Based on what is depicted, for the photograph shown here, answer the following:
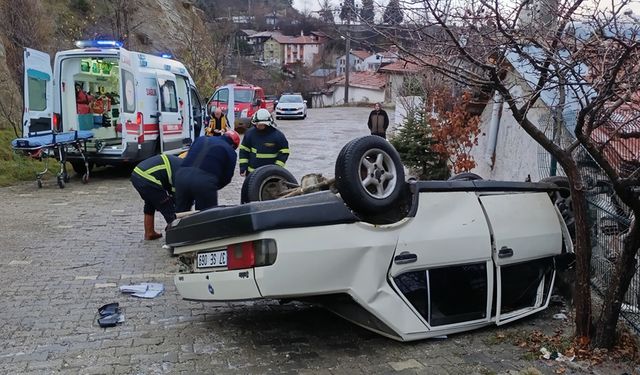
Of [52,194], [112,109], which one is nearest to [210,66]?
[112,109]

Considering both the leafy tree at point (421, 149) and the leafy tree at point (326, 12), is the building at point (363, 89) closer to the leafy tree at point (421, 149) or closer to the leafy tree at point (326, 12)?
the leafy tree at point (421, 149)

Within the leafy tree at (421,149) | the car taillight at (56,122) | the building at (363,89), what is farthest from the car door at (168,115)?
the building at (363,89)

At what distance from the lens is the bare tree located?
11.1ft

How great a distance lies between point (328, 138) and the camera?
864 inches

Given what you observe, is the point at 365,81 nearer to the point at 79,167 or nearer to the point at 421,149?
the point at 79,167

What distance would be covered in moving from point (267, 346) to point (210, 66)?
24.3 meters

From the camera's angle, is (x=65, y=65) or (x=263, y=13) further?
(x=263, y=13)

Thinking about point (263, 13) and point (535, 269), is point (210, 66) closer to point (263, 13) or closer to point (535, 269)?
point (535, 269)

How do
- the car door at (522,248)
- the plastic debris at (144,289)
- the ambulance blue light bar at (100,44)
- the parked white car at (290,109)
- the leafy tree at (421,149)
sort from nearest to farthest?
the car door at (522,248) → the plastic debris at (144,289) → the leafy tree at (421,149) → the ambulance blue light bar at (100,44) → the parked white car at (290,109)

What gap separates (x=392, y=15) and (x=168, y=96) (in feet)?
33.9

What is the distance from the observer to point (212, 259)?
13.5 ft

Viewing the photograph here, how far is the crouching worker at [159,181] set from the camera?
7.02 metres

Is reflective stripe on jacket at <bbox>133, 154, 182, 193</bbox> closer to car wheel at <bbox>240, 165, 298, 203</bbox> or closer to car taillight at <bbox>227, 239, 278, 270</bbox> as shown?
car wheel at <bbox>240, 165, 298, 203</bbox>

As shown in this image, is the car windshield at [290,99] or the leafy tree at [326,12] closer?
the leafy tree at [326,12]
